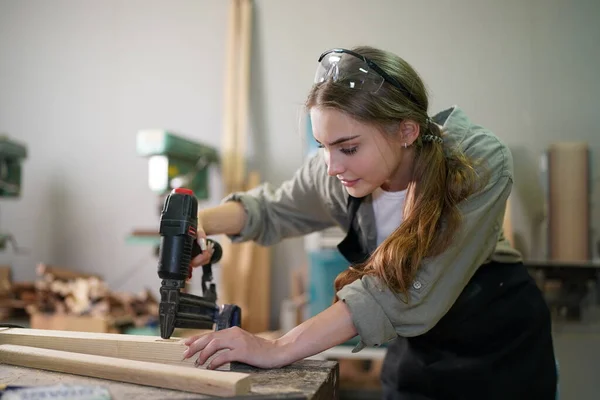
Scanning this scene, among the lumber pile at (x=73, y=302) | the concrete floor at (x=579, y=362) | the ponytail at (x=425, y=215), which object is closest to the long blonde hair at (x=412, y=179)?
the ponytail at (x=425, y=215)

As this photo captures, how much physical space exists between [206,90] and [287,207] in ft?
7.69

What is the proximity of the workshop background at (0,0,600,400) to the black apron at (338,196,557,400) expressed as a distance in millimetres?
1548

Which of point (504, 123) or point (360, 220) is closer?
point (360, 220)

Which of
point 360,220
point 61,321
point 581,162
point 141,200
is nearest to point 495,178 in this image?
point 360,220

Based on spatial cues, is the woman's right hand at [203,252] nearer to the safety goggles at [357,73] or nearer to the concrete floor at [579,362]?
the safety goggles at [357,73]

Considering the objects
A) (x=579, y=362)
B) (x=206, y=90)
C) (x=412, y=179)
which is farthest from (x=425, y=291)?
(x=206, y=90)

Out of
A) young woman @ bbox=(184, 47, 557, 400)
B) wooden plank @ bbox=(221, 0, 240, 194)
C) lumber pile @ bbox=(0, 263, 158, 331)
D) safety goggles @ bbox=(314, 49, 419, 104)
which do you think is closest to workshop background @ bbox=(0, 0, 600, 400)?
wooden plank @ bbox=(221, 0, 240, 194)

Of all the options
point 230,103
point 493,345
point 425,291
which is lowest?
point 493,345

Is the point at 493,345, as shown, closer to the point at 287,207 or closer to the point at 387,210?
the point at 387,210

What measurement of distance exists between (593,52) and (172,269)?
279cm

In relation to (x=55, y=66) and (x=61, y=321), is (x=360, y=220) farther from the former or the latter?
(x=55, y=66)

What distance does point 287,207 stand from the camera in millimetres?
1798

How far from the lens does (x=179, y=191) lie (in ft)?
4.54

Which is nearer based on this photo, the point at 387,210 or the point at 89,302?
the point at 387,210
